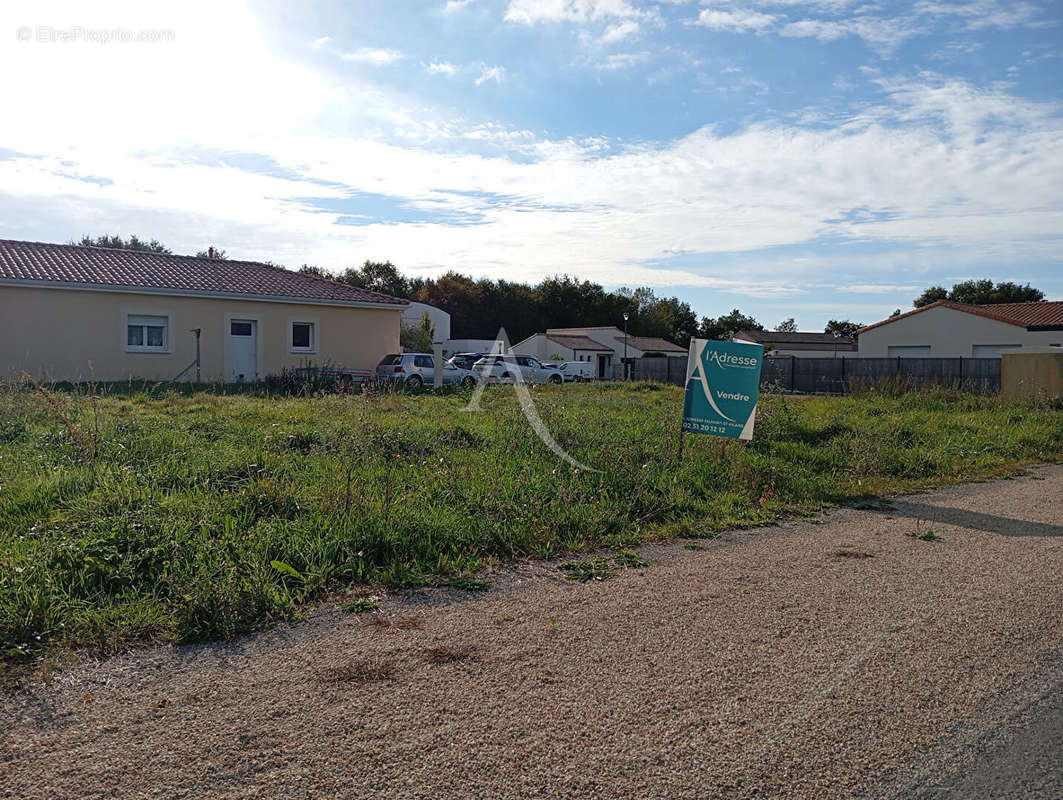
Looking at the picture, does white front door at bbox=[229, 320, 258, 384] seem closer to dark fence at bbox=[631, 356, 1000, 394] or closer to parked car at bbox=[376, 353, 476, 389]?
parked car at bbox=[376, 353, 476, 389]

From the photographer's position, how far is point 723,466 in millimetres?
9719

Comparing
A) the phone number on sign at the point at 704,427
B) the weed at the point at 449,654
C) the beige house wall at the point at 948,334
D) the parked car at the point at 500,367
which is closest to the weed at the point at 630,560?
the weed at the point at 449,654

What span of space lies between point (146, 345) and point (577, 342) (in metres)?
43.8

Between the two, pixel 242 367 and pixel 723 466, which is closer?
pixel 723 466

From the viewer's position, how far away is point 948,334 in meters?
40.7

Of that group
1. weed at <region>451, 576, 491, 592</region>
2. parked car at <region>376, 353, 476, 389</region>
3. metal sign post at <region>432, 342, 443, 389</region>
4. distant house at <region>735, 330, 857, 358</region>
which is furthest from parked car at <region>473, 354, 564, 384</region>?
distant house at <region>735, 330, 857, 358</region>

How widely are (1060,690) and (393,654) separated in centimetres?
329

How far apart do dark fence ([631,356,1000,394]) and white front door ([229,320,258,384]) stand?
14.8 meters

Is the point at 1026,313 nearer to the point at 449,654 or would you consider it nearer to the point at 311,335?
the point at 311,335

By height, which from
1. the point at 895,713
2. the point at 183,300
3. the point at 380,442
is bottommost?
the point at 895,713

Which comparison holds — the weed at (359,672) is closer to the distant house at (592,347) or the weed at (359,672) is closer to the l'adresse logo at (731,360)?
the l'adresse logo at (731,360)

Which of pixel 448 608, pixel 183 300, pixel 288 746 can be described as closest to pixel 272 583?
pixel 448 608

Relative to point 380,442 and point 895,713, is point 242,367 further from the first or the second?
point 895,713

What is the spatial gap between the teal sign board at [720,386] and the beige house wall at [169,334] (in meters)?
16.2
